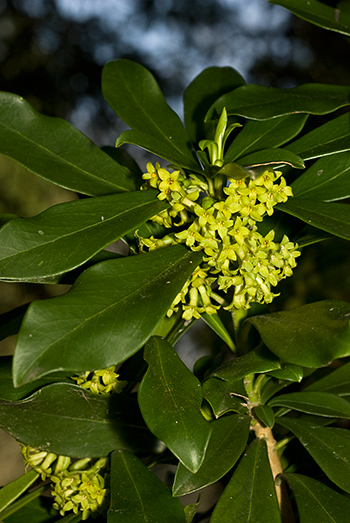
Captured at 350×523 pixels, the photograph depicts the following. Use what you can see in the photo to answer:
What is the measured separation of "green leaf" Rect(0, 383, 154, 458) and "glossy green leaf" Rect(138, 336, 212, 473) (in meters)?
0.19

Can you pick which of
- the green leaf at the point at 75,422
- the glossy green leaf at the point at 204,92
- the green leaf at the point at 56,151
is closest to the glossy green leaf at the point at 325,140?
the glossy green leaf at the point at 204,92

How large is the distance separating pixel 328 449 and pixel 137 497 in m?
0.36

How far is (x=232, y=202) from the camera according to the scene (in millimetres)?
702

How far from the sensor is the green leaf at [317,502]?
75 centimetres

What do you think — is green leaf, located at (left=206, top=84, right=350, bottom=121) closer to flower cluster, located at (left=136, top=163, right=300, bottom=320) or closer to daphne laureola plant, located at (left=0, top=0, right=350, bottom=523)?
daphne laureola plant, located at (left=0, top=0, right=350, bottom=523)

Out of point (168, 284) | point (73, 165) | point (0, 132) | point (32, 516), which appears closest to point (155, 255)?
point (168, 284)

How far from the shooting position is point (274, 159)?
0.72 m

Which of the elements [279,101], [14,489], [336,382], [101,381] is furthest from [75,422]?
[279,101]

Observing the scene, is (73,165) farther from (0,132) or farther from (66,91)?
(66,91)

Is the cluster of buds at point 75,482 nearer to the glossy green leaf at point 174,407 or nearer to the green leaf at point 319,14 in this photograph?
the glossy green leaf at point 174,407

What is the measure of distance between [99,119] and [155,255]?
1557 mm

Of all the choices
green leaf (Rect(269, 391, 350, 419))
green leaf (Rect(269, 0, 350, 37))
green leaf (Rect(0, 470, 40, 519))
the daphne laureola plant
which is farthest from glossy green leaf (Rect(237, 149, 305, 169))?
green leaf (Rect(0, 470, 40, 519))

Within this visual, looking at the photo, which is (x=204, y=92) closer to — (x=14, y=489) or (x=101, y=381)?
(x=101, y=381)

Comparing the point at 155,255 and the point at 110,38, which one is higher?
the point at 110,38
